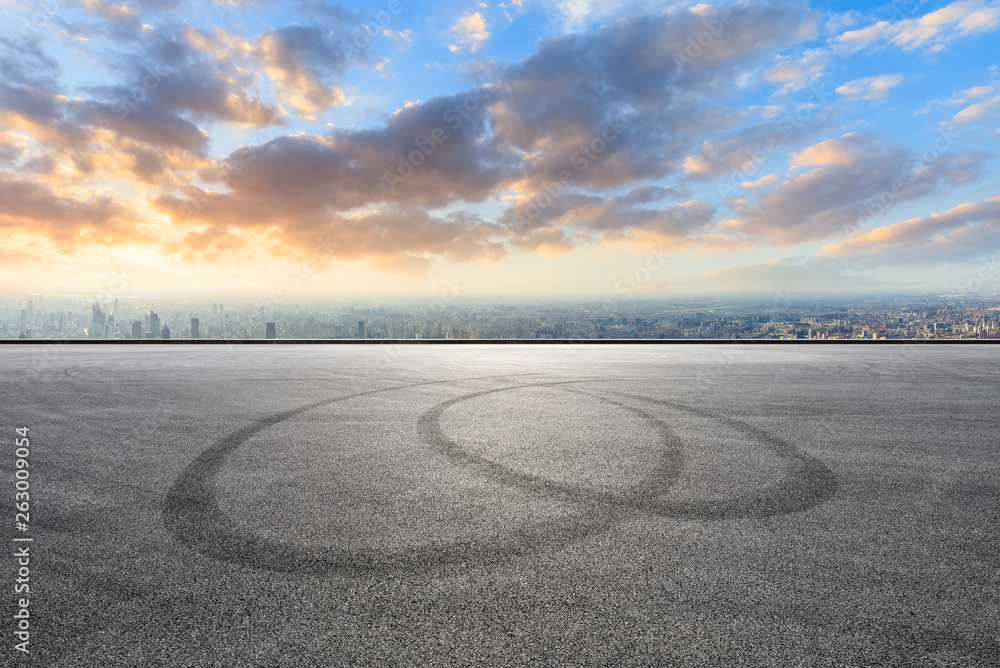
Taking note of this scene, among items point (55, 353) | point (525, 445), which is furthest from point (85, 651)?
point (55, 353)

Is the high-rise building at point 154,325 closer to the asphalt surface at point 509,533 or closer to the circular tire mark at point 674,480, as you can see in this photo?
the asphalt surface at point 509,533

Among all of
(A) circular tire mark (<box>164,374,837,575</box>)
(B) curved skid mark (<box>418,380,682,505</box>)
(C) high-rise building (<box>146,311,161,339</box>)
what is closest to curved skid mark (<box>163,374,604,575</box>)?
(A) circular tire mark (<box>164,374,837,575</box>)

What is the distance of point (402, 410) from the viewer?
722cm

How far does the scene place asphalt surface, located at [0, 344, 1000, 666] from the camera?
7.12ft

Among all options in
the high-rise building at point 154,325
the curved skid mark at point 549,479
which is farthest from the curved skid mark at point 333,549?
the high-rise building at point 154,325

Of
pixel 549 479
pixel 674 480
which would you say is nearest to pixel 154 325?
pixel 549 479

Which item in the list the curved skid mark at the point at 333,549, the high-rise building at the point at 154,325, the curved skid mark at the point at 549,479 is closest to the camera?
the curved skid mark at the point at 333,549

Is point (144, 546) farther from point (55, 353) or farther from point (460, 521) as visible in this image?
point (55, 353)

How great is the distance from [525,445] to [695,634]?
3.24 metres

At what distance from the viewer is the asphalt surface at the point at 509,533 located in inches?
85.4

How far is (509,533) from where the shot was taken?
126 inches

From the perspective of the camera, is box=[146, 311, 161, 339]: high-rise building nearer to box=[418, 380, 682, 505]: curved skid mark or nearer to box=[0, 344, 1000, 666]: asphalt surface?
box=[0, 344, 1000, 666]: asphalt surface

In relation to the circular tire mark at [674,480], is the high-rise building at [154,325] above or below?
above

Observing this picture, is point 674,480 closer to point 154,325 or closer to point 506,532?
point 506,532
